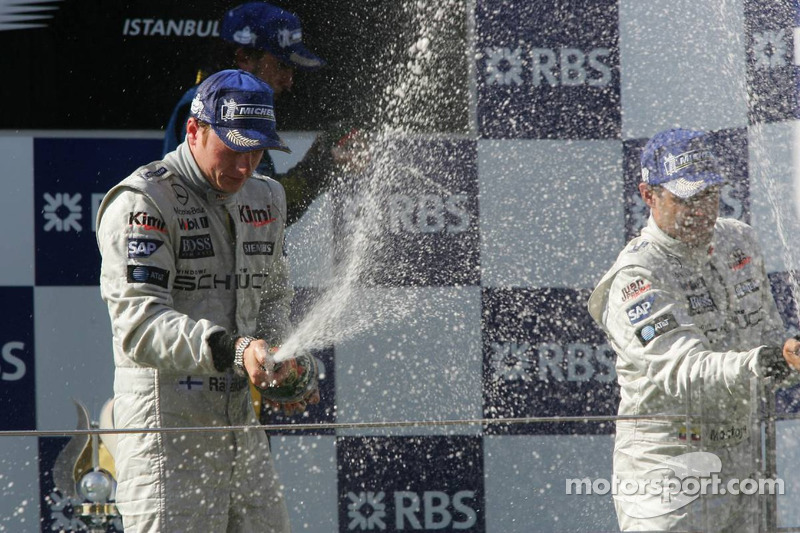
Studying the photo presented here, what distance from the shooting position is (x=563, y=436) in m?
3.00

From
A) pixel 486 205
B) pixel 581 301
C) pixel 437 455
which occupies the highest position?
pixel 486 205

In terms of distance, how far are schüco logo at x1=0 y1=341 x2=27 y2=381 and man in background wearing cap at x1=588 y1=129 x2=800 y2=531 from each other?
58.8 inches

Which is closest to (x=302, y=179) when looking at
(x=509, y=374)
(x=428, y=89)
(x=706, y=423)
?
(x=428, y=89)

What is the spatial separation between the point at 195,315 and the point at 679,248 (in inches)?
36.4

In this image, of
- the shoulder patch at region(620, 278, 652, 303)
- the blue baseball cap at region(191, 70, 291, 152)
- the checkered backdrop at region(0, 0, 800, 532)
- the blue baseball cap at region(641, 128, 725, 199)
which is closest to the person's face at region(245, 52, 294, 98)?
the checkered backdrop at region(0, 0, 800, 532)

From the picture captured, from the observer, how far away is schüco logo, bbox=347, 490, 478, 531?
2955mm

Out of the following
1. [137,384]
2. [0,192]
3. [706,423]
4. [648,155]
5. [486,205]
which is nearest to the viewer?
[706,423]

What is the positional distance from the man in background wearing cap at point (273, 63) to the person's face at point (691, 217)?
3.52 feet

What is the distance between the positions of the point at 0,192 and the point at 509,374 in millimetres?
1420

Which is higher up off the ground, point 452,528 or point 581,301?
point 581,301

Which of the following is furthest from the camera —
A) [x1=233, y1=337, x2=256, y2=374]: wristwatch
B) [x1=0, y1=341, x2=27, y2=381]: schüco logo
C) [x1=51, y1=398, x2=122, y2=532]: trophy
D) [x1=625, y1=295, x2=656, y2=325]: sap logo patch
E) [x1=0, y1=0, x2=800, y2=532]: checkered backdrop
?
[x1=0, y1=0, x2=800, y2=532]: checkered backdrop

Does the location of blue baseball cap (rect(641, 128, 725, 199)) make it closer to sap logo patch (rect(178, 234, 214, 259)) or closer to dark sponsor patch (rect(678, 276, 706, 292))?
dark sponsor patch (rect(678, 276, 706, 292))

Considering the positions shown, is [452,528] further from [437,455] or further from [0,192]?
[0,192]

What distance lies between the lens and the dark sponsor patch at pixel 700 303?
6.73 ft
